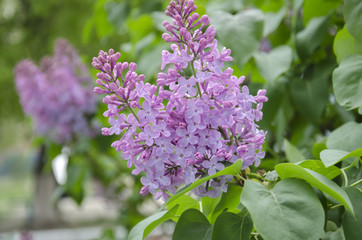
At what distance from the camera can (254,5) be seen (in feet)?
5.78

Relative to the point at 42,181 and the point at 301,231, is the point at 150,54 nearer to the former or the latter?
the point at 301,231

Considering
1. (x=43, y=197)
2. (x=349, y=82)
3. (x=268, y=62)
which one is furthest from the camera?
(x=43, y=197)

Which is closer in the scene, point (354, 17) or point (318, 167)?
point (318, 167)

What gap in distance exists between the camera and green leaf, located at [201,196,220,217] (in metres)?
0.78

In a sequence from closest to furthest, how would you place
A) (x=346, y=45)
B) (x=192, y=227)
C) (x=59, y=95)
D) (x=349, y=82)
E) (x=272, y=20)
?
(x=192, y=227) < (x=349, y=82) < (x=346, y=45) < (x=272, y=20) < (x=59, y=95)

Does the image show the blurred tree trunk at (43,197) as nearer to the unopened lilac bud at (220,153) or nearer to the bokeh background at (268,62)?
the bokeh background at (268,62)

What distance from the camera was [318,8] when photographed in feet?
4.47

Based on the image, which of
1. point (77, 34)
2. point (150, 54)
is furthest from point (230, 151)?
point (77, 34)

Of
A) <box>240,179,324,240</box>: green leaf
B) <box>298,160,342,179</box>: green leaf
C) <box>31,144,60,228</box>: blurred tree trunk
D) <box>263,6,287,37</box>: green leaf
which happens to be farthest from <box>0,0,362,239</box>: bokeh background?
<box>31,144,60,228</box>: blurred tree trunk

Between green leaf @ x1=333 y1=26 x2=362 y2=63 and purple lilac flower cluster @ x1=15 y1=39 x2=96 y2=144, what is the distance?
177cm

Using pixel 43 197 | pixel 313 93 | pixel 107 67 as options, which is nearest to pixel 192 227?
pixel 107 67

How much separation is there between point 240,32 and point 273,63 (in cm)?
16

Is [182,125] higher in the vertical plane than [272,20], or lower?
lower

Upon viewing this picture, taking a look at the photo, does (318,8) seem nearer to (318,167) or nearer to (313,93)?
(313,93)
